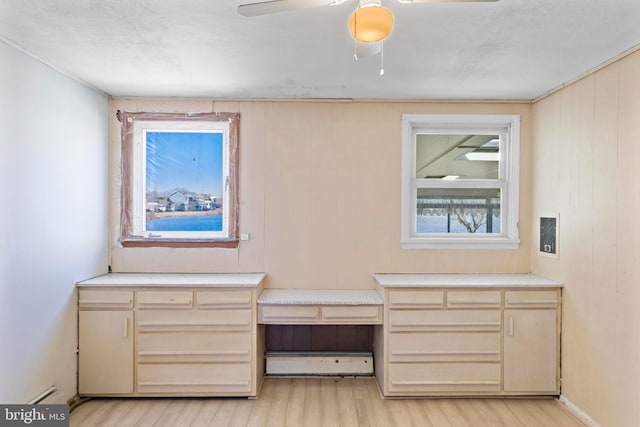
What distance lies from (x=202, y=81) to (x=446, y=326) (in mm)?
2738

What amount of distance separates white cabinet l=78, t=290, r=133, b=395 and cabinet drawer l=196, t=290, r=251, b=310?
55cm

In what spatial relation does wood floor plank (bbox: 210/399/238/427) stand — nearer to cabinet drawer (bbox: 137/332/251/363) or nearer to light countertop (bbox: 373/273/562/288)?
cabinet drawer (bbox: 137/332/251/363)

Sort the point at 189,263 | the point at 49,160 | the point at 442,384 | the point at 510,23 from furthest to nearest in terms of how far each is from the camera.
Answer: the point at 189,263, the point at 442,384, the point at 49,160, the point at 510,23

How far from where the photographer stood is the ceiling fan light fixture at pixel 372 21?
131 centimetres

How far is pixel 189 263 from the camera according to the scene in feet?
11.2

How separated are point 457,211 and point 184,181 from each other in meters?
2.61

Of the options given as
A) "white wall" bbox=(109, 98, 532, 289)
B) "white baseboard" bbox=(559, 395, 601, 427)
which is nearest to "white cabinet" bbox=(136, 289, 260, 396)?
"white wall" bbox=(109, 98, 532, 289)

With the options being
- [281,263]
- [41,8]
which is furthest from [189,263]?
[41,8]

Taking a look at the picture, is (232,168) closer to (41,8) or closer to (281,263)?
(281,263)

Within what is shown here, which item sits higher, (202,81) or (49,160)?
(202,81)

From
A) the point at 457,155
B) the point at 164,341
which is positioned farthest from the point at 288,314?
the point at 457,155

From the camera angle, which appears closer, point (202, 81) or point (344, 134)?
point (202, 81)

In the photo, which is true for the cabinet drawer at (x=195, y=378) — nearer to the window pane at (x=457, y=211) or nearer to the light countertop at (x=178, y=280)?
the light countertop at (x=178, y=280)

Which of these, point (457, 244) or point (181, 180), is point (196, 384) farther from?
point (457, 244)
